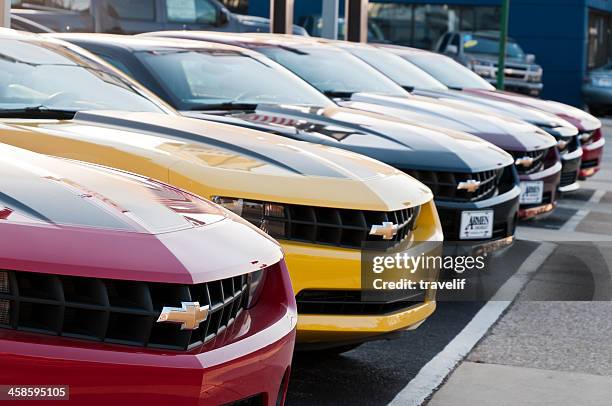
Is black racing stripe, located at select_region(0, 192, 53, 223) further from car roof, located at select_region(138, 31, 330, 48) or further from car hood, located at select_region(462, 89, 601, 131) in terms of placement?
car hood, located at select_region(462, 89, 601, 131)

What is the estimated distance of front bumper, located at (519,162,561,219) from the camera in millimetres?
10023

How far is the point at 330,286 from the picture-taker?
504 centimetres

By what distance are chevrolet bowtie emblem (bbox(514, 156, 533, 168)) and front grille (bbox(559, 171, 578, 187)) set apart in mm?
2218

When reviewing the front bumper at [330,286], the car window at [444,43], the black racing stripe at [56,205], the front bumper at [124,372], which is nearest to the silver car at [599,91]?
the car window at [444,43]

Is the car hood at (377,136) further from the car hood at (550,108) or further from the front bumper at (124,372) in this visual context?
the car hood at (550,108)

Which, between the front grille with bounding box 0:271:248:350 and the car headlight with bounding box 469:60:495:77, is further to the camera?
the car headlight with bounding box 469:60:495:77

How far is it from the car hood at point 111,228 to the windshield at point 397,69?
8.72 meters

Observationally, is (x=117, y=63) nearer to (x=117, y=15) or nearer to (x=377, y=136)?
(x=377, y=136)

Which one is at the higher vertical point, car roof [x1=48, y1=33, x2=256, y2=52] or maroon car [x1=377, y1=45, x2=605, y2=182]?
car roof [x1=48, y1=33, x2=256, y2=52]

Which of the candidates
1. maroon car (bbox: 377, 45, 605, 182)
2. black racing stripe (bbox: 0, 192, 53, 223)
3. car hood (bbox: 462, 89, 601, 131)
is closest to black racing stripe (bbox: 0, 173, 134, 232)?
black racing stripe (bbox: 0, 192, 53, 223)

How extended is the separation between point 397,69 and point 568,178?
6.42 feet

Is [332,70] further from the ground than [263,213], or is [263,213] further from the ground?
[332,70]

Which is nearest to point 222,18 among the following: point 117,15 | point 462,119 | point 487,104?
point 117,15

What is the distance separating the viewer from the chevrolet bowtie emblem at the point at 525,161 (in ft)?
32.7
